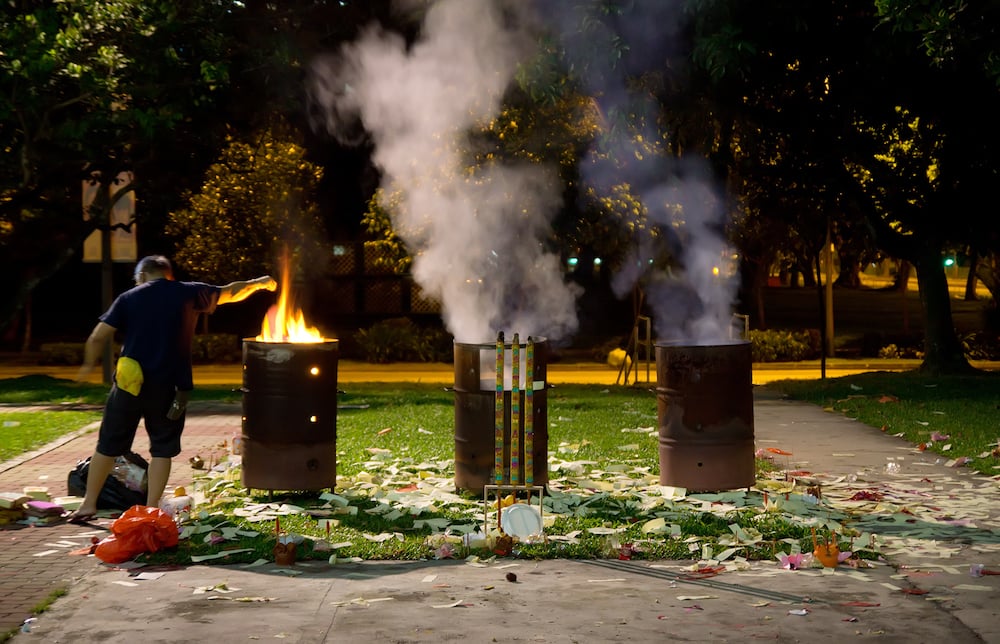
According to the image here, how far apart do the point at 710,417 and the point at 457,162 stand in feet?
47.5

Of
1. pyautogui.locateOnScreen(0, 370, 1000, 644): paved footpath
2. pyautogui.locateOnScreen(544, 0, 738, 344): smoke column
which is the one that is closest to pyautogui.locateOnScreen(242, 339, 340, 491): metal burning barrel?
pyautogui.locateOnScreen(0, 370, 1000, 644): paved footpath

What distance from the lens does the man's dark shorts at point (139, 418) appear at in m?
9.06

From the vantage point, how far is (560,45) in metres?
16.9

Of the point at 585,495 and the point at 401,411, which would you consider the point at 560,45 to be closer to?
the point at 401,411

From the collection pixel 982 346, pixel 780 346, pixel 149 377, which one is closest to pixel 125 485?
pixel 149 377

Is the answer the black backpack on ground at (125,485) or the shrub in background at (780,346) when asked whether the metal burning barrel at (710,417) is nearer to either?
the black backpack on ground at (125,485)

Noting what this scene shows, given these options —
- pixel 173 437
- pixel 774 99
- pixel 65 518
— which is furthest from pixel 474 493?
pixel 774 99

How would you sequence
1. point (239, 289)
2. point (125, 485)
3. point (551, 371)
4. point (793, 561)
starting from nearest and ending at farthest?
1. point (793, 561)
2. point (125, 485)
3. point (239, 289)
4. point (551, 371)

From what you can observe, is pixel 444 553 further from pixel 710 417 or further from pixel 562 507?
pixel 710 417

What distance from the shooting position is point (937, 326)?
2161 centimetres

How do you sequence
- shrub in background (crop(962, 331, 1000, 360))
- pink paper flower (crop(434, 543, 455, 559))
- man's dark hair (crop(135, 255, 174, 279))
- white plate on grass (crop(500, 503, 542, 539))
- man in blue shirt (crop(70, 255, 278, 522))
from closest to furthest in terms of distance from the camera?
1. pink paper flower (crop(434, 543, 455, 559))
2. white plate on grass (crop(500, 503, 542, 539))
3. man in blue shirt (crop(70, 255, 278, 522))
4. man's dark hair (crop(135, 255, 174, 279))
5. shrub in background (crop(962, 331, 1000, 360))

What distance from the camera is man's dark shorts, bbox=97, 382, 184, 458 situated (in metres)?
9.06

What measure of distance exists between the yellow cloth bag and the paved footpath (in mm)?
1018

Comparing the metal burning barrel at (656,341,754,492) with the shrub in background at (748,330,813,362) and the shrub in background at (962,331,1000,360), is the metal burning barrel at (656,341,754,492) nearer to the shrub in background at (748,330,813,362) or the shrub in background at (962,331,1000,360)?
the shrub in background at (748,330,813,362)
